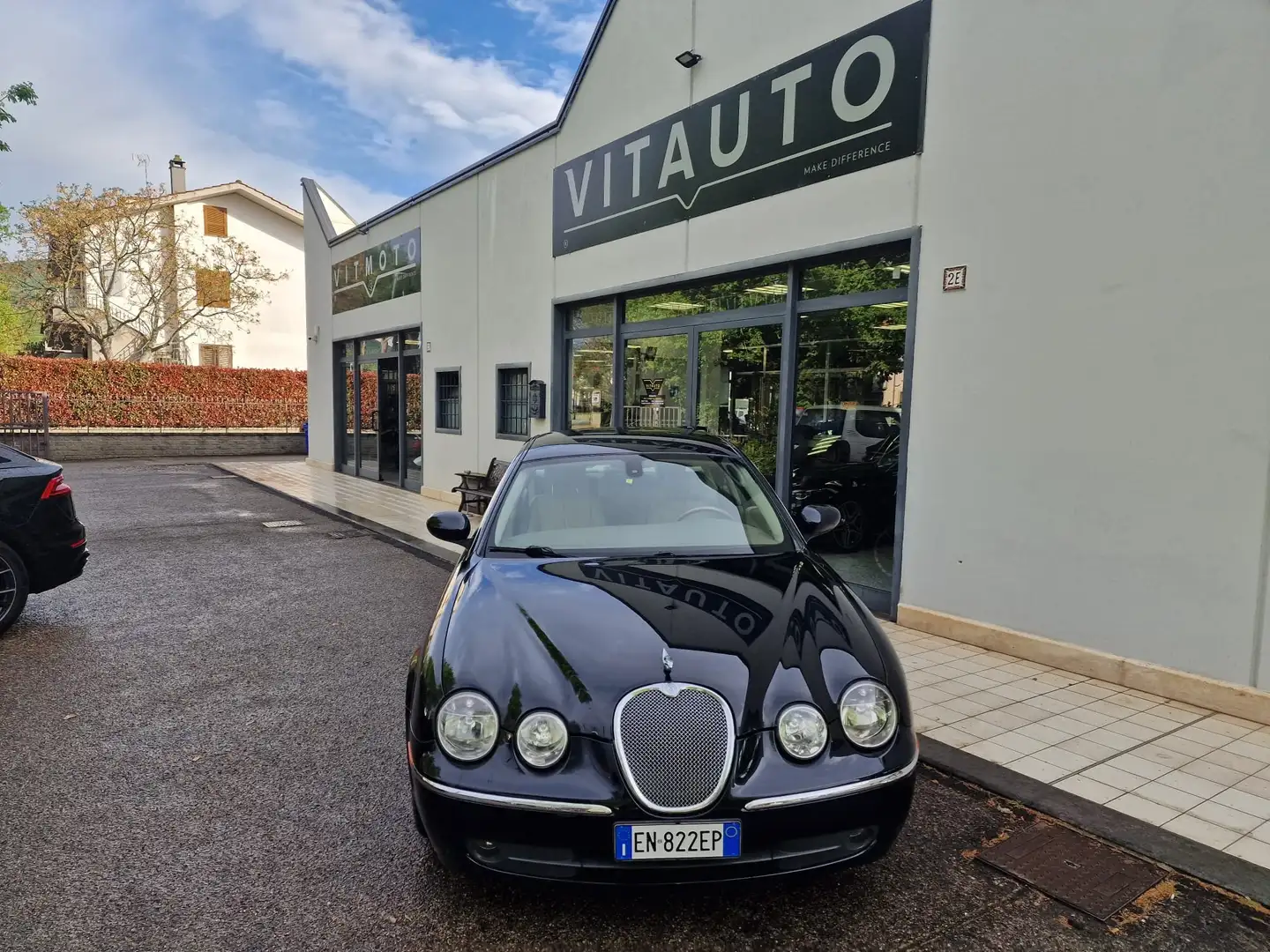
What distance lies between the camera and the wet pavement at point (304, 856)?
89.7 inches

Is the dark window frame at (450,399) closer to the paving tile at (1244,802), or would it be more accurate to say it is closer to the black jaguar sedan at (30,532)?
the black jaguar sedan at (30,532)

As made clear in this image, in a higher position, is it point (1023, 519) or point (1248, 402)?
point (1248, 402)

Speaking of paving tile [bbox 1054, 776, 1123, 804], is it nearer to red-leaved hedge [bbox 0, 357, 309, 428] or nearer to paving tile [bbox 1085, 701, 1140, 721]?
paving tile [bbox 1085, 701, 1140, 721]

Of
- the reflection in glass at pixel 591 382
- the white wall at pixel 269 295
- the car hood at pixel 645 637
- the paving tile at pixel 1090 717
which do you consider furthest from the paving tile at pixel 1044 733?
the white wall at pixel 269 295

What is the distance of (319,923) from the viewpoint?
2.30 m

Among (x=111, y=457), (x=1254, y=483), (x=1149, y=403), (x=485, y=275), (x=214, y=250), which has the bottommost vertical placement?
(x=111, y=457)

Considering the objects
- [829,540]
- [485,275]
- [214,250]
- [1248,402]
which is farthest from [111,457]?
[1248,402]

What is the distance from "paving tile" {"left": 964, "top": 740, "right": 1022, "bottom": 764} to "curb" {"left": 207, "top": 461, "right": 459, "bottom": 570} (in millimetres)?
5283

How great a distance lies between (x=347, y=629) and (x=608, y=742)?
393 cm

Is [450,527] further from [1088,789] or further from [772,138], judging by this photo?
[772,138]

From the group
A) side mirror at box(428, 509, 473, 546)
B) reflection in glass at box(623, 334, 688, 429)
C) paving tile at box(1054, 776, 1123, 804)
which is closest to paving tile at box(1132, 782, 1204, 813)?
paving tile at box(1054, 776, 1123, 804)

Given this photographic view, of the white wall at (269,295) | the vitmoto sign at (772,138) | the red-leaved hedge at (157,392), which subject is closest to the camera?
the vitmoto sign at (772,138)

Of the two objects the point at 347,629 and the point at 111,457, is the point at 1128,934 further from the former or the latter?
the point at 111,457

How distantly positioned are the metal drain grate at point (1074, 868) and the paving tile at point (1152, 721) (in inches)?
54.8
